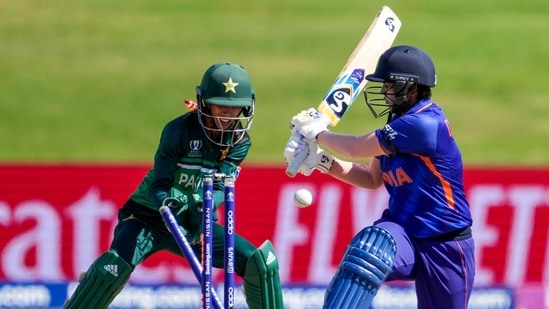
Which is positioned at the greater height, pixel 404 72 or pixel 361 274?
pixel 404 72

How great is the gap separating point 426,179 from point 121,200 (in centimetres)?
356

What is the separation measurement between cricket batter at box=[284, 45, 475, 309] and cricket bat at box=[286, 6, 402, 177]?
1.99ft

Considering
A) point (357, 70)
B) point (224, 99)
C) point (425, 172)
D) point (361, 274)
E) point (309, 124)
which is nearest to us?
point (361, 274)

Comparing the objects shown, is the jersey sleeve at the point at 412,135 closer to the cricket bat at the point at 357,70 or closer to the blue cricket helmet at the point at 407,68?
the blue cricket helmet at the point at 407,68

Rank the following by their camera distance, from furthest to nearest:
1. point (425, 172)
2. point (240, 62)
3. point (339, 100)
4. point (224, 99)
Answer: point (240, 62), point (339, 100), point (224, 99), point (425, 172)

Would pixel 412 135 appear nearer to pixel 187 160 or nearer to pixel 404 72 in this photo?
pixel 404 72

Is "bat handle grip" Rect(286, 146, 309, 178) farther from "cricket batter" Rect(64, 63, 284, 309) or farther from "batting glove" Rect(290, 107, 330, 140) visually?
"cricket batter" Rect(64, 63, 284, 309)

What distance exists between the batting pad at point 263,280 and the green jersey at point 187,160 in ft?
1.08

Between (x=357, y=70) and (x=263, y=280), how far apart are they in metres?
1.24

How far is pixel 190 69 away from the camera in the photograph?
46.9 ft

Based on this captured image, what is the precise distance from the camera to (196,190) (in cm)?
520

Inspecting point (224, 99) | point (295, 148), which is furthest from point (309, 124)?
point (224, 99)

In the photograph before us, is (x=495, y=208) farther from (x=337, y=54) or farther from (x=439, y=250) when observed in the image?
(x=337, y=54)

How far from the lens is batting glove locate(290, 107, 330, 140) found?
16.5ft
